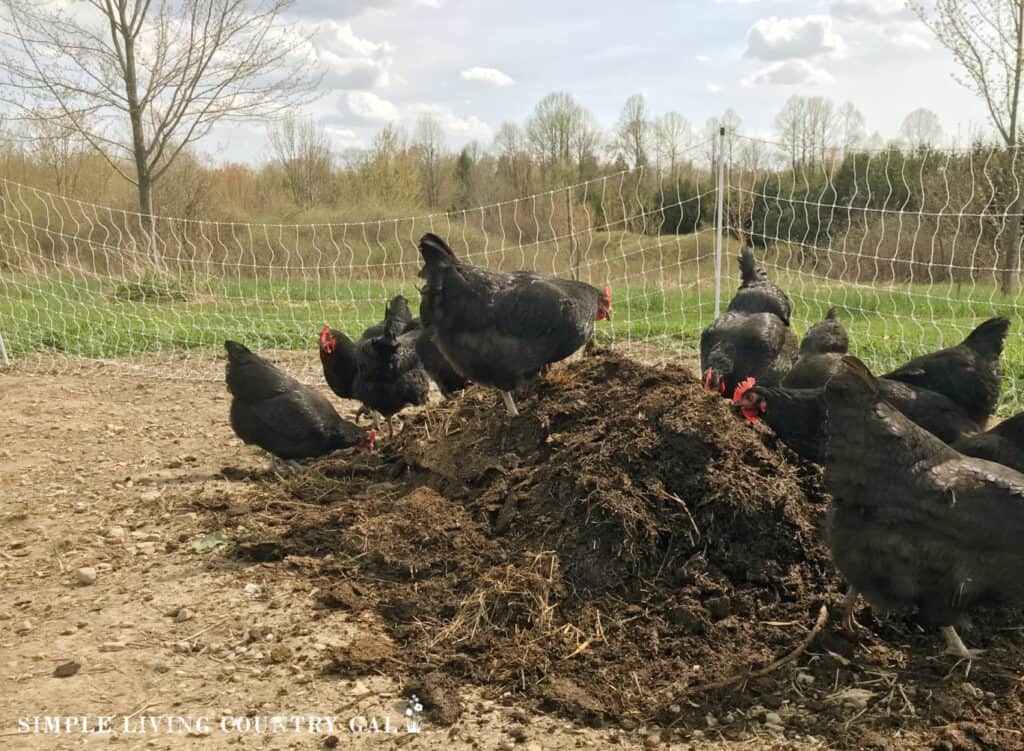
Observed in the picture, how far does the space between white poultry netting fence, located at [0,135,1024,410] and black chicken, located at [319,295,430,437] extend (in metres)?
2.16

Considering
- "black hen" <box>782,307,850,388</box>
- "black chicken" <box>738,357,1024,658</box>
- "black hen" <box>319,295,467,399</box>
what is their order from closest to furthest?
"black chicken" <box>738,357,1024,658</box>, "black hen" <box>782,307,850,388</box>, "black hen" <box>319,295,467,399</box>

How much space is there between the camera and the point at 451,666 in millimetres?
3121

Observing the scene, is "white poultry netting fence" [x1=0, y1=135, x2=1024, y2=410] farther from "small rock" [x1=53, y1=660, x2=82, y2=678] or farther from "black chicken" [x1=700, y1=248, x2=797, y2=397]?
"small rock" [x1=53, y1=660, x2=82, y2=678]

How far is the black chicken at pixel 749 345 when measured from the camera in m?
5.40

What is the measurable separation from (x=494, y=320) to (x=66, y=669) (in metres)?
3.24

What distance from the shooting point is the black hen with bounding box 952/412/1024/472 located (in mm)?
3580

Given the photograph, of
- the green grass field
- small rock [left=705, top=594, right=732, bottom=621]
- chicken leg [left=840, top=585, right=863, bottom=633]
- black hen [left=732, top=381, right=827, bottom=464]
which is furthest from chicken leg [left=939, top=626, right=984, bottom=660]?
the green grass field

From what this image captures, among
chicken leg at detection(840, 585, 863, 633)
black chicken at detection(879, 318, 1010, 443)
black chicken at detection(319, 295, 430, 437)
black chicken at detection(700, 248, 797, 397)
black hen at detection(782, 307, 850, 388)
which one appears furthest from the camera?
black chicken at detection(319, 295, 430, 437)

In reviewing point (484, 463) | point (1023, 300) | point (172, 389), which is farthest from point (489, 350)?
point (1023, 300)

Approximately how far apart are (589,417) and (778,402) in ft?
3.66

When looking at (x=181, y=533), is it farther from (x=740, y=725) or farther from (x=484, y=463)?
(x=740, y=725)

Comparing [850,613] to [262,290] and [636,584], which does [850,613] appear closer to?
[636,584]

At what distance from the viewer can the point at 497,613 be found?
11.3ft

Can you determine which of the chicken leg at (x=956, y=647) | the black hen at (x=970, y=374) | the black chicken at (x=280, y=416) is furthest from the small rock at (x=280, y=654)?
the black hen at (x=970, y=374)
